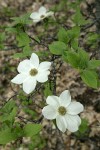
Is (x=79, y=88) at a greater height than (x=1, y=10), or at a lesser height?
lesser

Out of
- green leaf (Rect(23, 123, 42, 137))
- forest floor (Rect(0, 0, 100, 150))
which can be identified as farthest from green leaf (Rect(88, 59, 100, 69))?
forest floor (Rect(0, 0, 100, 150))

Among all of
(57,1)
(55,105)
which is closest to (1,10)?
(57,1)

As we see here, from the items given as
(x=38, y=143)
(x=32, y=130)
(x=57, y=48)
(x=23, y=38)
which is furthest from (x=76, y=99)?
(x=32, y=130)

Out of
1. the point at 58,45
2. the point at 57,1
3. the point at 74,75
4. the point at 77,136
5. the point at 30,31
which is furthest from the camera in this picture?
the point at 57,1

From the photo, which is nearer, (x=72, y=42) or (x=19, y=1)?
(x=72, y=42)

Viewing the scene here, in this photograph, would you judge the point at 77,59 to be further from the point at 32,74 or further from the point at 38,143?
the point at 38,143

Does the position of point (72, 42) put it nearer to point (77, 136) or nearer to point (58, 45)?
point (58, 45)
